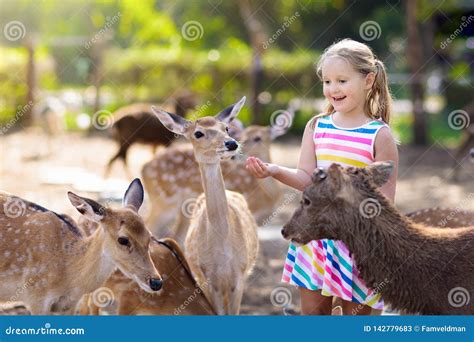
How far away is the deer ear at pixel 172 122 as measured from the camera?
5.13 m

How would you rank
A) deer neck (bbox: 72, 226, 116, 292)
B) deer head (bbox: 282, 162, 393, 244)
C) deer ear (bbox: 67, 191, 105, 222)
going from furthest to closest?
deer neck (bbox: 72, 226, 116, 292), deer ear (bbox: 67, 191, 105, 222), deer head (bbox: 282, 162, 393, 244)

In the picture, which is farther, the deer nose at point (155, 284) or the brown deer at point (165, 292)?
the brown deer at point (165, 292)

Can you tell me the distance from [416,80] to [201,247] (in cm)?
1037

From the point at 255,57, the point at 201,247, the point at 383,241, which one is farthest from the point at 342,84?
the point at 255,57

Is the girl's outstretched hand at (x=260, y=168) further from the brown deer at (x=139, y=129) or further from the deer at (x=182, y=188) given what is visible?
the brown deer at (x=139, y=129)

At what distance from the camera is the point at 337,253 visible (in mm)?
4246

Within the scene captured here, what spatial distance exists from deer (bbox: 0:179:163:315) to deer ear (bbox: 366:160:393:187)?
126 cm

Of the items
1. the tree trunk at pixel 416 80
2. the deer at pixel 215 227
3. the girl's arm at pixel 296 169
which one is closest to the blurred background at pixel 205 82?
the tree trunk at pixel 416 80

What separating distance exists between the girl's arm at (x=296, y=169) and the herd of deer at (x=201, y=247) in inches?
9.8

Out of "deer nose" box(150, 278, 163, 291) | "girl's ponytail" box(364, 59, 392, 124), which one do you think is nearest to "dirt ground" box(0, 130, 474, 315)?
"deer nose" box(150, 278, 163, 291)

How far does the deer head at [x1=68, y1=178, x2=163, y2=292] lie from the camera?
4551 mm

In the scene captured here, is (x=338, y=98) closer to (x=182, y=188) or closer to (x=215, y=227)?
(x=215, y=227)

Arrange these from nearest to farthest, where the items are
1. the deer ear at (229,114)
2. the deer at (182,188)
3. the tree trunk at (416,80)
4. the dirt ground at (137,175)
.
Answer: the deer ear at (229,114)
the dirt ground at (137,175)
the deer at (182,188)
the tree trunk at (416,80)

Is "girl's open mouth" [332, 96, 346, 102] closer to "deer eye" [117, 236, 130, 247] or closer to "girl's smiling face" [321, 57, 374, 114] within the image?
"girl's smiling face" [321, 57, 374, 114]
